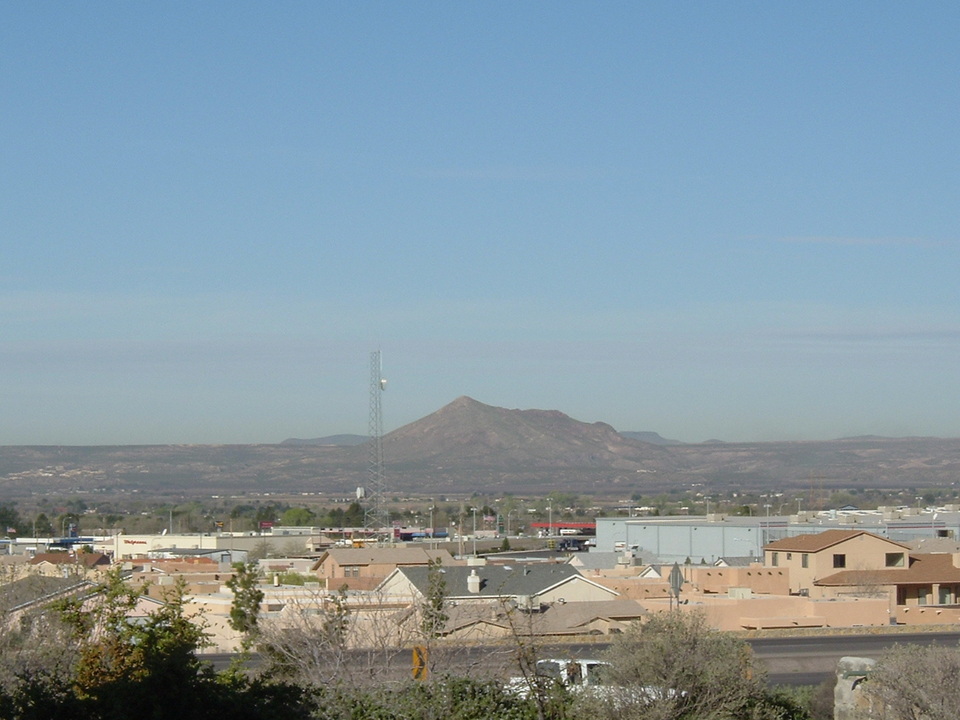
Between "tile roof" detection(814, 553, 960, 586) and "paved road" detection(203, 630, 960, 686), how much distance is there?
39.4 ft

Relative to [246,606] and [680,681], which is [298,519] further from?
[680,681]

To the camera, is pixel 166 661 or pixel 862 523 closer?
pixel 166 661

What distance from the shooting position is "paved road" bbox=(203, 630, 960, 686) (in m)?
22.3

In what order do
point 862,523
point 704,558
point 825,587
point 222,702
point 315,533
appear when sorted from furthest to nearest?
point 315,533 < point 862,523 < point 704,558 < point 825,587 < point 222,702

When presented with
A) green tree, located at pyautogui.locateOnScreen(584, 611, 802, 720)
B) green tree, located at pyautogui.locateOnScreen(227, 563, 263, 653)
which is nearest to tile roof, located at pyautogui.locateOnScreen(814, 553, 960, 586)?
green tree, located at pyautogui.locateOnScreen(227, 563, 263, 653)

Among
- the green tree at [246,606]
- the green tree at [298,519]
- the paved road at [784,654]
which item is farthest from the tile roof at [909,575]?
the green tree at [298,519]

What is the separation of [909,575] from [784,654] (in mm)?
24589

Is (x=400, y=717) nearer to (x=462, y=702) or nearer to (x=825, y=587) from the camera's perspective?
(x=462, y=702)

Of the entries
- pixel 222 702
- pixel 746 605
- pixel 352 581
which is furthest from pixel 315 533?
pixel 222 702

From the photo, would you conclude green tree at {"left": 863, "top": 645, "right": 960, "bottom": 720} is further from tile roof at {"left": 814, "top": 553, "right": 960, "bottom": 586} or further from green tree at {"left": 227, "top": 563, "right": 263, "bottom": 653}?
tile roof at {"left": 814, "top": 553, "right": 960, "bottom": 586}

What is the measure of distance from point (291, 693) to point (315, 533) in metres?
120

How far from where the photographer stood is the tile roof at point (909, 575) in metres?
61.0

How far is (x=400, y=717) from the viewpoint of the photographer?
18.6m

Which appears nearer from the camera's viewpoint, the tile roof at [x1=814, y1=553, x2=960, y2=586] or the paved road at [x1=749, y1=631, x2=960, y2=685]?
the paved road at [x1=749, y1=631, x2=960, y2=685]
